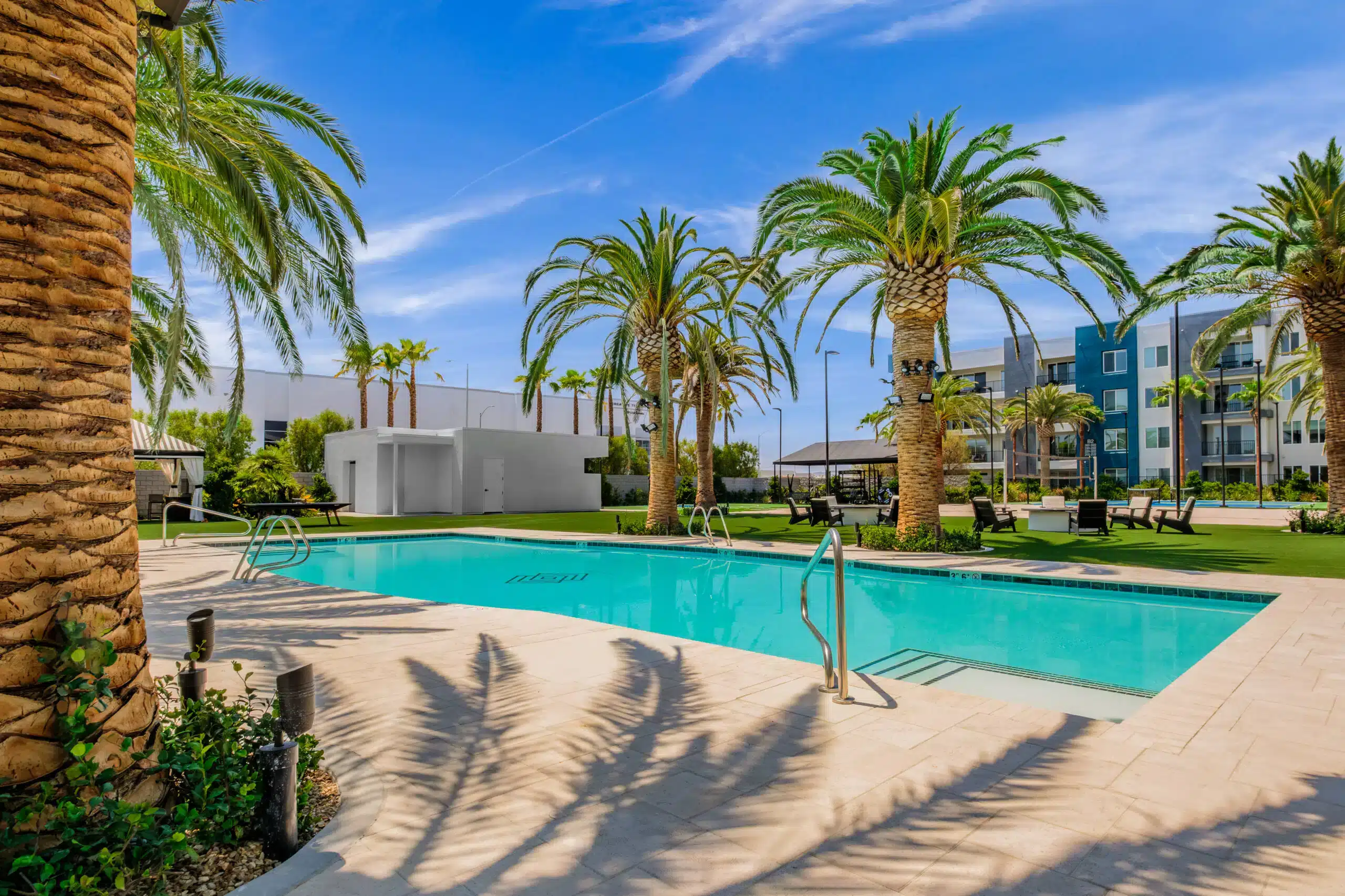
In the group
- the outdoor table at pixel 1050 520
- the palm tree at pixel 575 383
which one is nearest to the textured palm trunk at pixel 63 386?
the outdoor table at pixel 1050 520

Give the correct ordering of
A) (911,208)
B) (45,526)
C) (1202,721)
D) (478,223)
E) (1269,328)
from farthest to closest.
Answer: (1269,328)
(478,223)
(911,208)
(1202,721)
(45,526)

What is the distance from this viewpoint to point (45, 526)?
8.02ft

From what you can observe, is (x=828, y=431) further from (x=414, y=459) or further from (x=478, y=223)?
→ (x=478, y=223)

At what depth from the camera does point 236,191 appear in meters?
8.43

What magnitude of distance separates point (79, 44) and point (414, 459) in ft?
89.6

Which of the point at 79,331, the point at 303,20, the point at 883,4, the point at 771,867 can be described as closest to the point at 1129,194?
the point at 883,4

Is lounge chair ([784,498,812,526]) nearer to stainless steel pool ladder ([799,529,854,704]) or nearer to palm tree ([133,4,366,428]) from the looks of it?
palm tree ([133,4,366,428])

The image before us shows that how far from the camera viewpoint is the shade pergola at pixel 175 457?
20.2m

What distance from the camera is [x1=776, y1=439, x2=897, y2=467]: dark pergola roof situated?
32.2 m

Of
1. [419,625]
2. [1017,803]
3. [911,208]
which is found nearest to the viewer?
[1017,803]

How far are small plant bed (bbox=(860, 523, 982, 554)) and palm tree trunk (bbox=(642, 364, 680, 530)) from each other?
5455 mm

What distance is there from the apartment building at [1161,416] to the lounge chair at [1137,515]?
22.4 meters

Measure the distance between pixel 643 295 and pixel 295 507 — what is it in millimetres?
11154

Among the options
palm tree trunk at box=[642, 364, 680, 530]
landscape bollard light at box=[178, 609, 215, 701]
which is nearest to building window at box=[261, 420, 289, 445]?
palm tree trunk at box=[642, 364, 680, 530]
